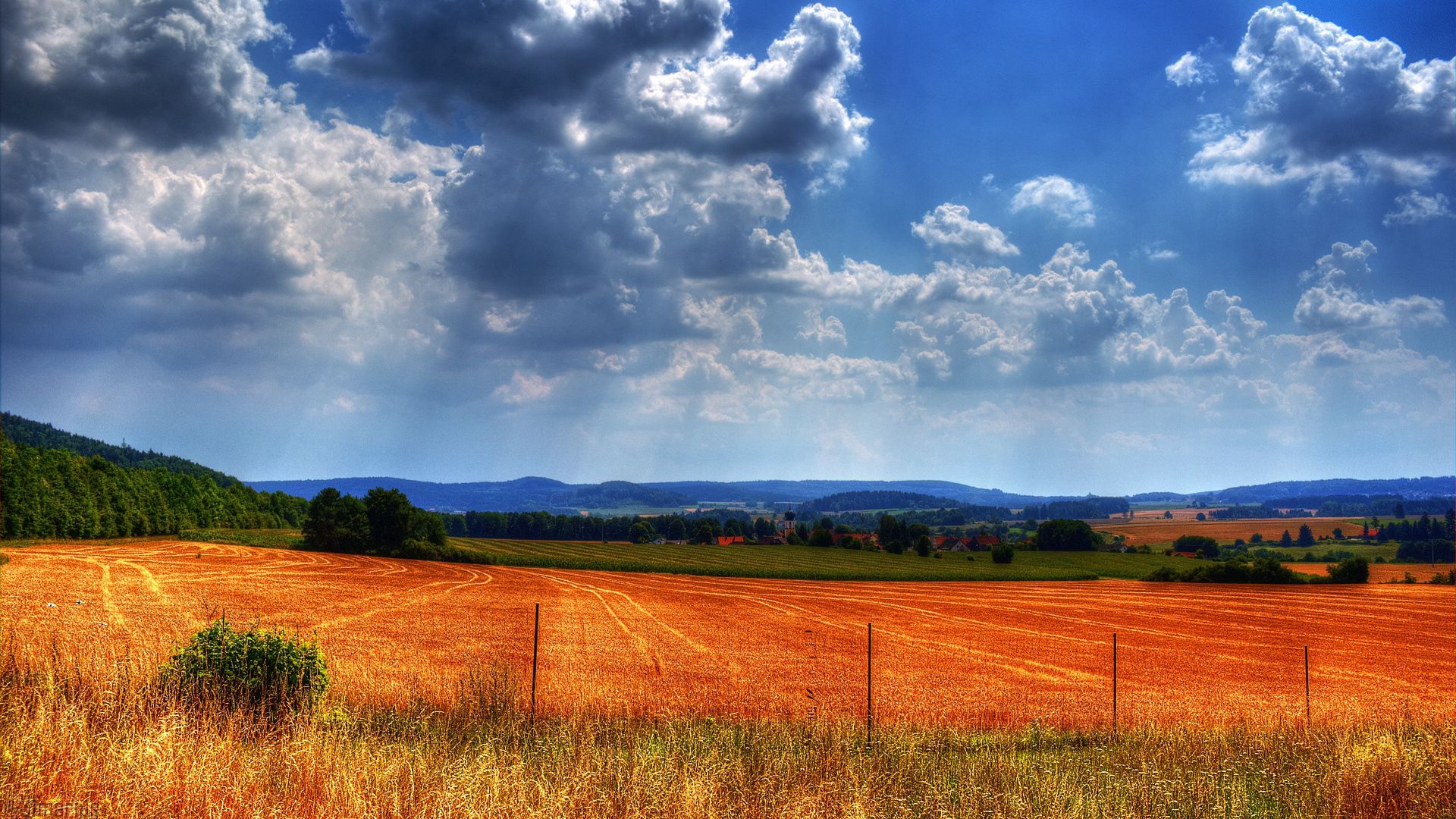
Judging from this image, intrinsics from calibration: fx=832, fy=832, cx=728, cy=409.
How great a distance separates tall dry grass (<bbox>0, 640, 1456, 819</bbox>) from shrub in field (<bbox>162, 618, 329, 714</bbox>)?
45 cm

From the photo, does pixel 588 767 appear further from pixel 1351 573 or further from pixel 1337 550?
pixel 1337 550

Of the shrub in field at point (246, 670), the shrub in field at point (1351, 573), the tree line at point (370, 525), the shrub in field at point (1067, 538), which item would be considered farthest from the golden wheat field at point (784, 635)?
the shrub in field at point (1067, 538)

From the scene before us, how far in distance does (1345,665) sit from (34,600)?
220 ft

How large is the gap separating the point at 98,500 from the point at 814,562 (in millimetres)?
94711

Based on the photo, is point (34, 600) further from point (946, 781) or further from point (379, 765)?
point (946, 781)

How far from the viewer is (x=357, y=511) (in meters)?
99.7

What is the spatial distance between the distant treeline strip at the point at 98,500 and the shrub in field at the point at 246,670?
82.4 meters

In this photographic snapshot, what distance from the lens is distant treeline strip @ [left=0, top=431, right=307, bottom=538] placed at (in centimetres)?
9444

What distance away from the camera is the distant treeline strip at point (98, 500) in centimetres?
9444

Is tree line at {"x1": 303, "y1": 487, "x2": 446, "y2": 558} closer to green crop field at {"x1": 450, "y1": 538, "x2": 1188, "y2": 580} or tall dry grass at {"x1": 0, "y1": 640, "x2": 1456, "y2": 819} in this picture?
green crop field at {"x1": 450, "y1": 538, "x2": 1188, "y2": 580}

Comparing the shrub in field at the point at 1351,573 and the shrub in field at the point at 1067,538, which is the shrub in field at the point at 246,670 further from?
the shrub in field at the point at 1067,538

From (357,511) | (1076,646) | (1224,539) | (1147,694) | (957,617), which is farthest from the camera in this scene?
(1224,539)

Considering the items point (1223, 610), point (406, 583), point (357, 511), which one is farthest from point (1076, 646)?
point (357, 511)

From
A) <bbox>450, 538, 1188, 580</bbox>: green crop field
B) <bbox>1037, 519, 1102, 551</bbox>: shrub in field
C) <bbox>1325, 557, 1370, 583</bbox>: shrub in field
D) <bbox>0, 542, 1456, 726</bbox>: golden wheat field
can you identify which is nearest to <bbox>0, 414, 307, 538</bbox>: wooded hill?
<bbox>0, 542, 1456, 726</bbox>: golden wheat field
